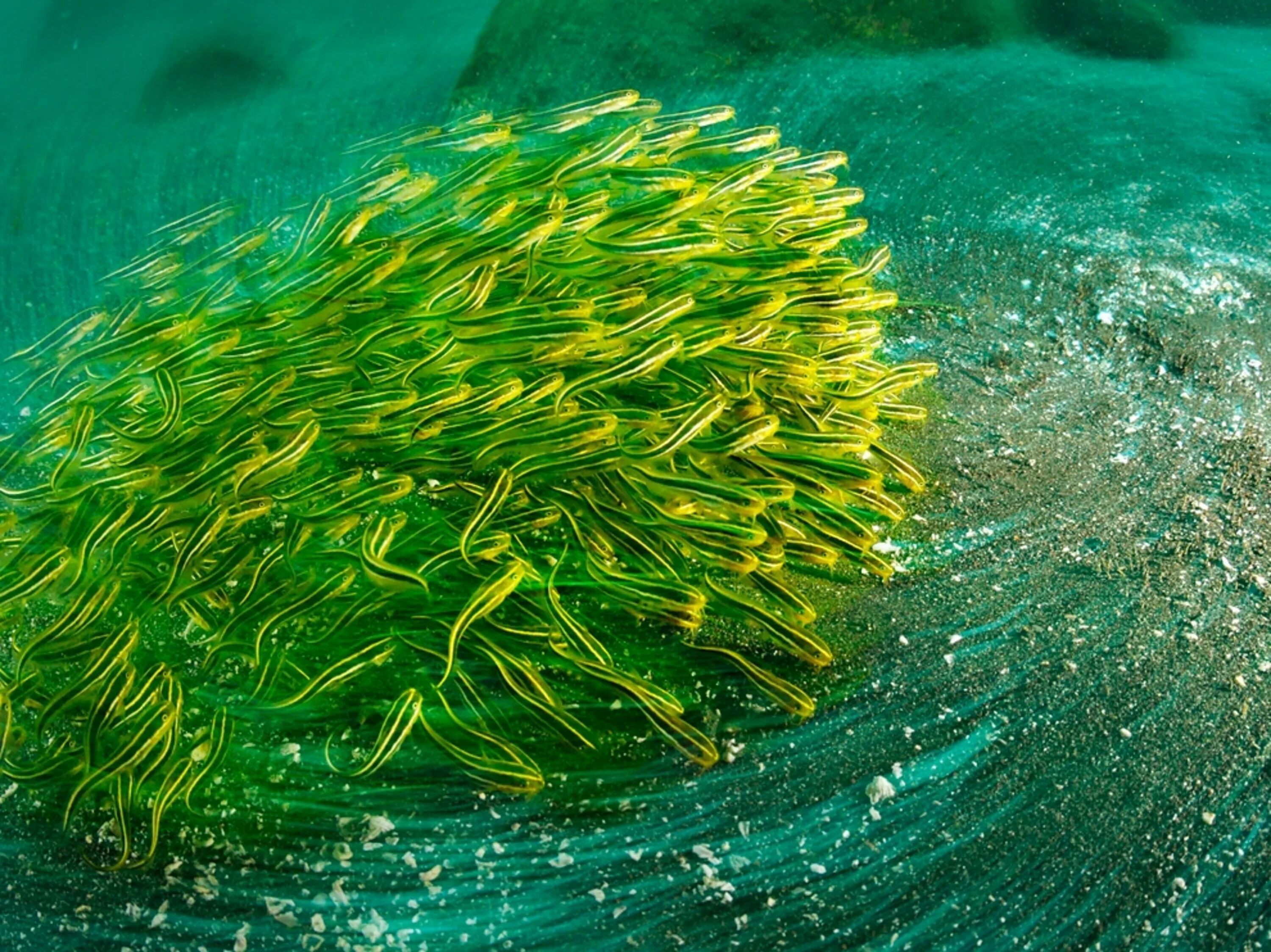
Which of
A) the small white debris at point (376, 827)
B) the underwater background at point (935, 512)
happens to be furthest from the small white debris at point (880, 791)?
the small white debris at point (376, 827)

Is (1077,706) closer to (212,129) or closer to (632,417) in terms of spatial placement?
(632,417)

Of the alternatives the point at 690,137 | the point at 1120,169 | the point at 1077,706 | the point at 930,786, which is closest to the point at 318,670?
the point at 930,786

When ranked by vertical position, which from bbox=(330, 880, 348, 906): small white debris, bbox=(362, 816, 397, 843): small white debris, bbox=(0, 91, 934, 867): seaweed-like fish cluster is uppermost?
bbox=(0, 91, 934, 867): seaweed-like fish cluster

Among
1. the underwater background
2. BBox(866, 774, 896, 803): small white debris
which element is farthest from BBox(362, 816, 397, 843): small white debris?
BBox(866, 774, 896, 803): small white debris

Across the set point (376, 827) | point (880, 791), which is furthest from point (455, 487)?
point (880, 791)

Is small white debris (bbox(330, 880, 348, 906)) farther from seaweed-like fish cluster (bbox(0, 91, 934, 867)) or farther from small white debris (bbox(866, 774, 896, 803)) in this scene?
small white debris (bbox(866, 774, 896, 803))

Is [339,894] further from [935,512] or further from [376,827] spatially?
[935,512]
